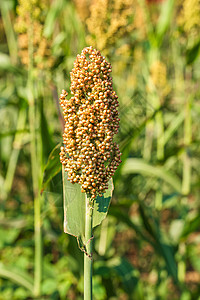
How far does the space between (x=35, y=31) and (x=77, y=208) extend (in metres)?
1.05

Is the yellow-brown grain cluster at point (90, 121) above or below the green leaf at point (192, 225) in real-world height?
above

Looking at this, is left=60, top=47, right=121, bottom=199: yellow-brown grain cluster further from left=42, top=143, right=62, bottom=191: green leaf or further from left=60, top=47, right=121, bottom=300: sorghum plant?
left=42, top=143, right=62, bottom=191: green leaf

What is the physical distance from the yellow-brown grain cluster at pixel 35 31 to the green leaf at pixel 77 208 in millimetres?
858

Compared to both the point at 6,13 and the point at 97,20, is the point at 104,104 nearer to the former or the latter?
the point at 97,20

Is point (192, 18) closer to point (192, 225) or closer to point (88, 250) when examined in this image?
point (192, 225)

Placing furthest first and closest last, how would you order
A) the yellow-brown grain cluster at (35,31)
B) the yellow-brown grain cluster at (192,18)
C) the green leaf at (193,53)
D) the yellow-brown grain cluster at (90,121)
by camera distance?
Result: the yellow-brown grain cluster at (192,18)
the green leaf at (193,53)
the yellow-brown grain cluster at (35,31)
the yellow-brown grain cluster at (90,121)

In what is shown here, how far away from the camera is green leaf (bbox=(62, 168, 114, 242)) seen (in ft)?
2.07

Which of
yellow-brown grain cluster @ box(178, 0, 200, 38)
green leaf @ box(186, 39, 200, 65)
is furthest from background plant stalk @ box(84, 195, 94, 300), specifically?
yellow-brown grain cluster @ box(178, 0, 200, 38)

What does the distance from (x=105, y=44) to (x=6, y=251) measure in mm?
1728

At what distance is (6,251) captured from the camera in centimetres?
232

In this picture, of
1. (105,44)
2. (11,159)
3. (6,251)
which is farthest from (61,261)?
(105,44)

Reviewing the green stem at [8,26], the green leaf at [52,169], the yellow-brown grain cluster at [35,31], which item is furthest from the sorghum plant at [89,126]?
the green stem at [8,26]

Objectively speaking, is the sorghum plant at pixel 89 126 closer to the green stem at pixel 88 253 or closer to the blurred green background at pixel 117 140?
the green stem at pixel 88 253

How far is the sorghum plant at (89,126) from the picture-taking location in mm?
583
